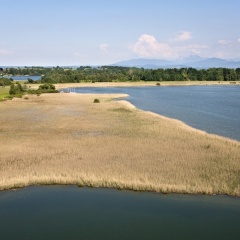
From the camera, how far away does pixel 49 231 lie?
70.0 ft

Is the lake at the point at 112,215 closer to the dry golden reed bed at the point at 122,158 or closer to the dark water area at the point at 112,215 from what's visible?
the dark water area at the point at 112,215

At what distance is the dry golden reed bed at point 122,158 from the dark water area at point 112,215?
1215 mm

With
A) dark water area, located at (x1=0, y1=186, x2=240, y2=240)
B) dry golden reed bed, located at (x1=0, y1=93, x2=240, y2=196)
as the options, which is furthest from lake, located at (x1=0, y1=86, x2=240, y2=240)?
dry golden reed bed, located at (x1=0, y1=93, x2=240, y2=196)

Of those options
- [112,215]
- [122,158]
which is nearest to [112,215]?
[112,215]

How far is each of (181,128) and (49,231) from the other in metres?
31.2

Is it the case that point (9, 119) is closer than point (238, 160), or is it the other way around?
point (238, 160)

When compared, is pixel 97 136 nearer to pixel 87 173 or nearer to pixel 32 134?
pixel 32 134

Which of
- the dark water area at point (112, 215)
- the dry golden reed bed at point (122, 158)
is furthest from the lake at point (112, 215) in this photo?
the dry golden reed bed at point (122, 158)

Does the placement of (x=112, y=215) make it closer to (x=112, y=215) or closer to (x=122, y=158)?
(x=112, y=215)

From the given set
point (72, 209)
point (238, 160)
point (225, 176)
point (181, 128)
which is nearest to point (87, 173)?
point (72, 209)

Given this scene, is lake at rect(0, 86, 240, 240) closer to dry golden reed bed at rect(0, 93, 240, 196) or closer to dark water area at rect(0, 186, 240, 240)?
dark water area at rect(0, 186, 240, 240)

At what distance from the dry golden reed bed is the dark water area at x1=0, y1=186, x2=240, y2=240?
122 centimetres

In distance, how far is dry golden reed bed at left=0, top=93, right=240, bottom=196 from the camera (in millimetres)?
27547

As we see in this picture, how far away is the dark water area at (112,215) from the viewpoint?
20.9 meters
